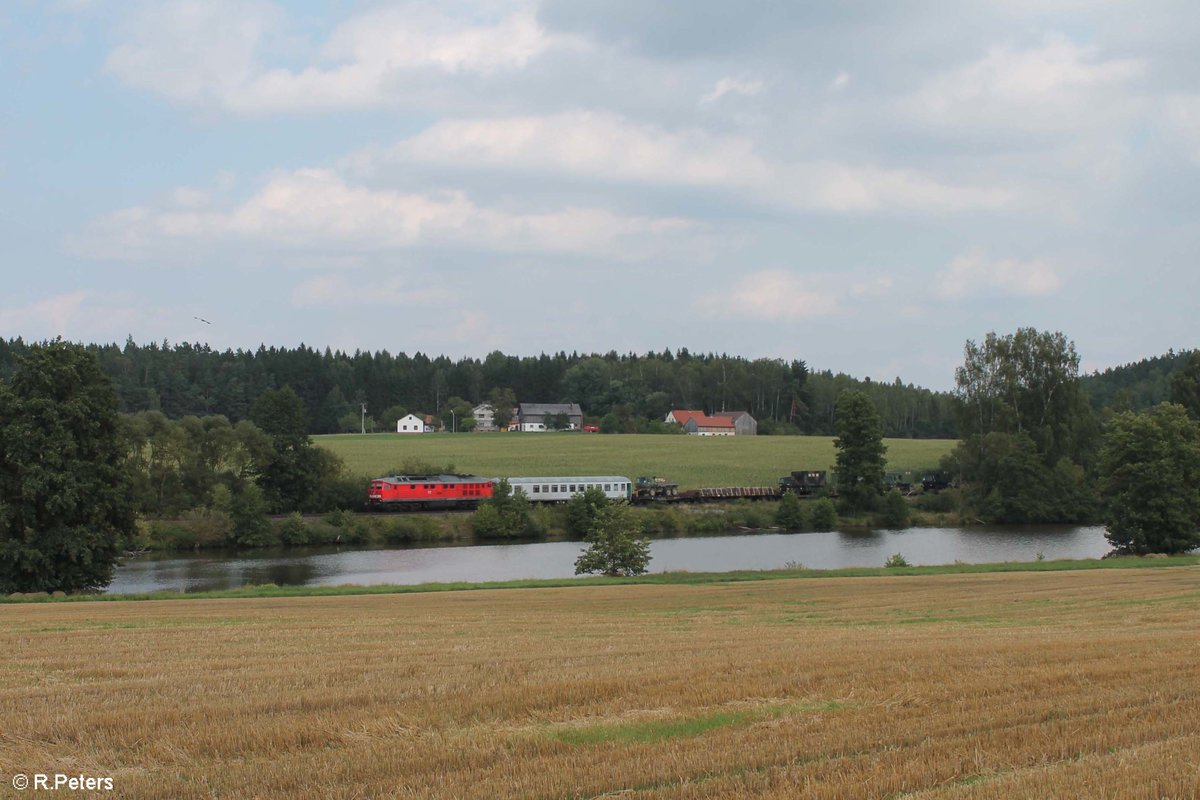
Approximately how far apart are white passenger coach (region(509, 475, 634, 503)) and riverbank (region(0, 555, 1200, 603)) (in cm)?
4465

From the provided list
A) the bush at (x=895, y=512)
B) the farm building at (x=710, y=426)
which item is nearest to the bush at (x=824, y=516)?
the bush at (x=895, y=512)

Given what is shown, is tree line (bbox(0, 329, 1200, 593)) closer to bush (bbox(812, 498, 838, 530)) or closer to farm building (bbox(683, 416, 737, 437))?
bush (bbox(812, 498, 838, 530))

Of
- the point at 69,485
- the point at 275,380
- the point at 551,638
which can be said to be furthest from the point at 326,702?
the point at 275,380

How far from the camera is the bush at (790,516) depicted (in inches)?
3029

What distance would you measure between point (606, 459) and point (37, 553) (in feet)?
237

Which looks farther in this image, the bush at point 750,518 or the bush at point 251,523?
the bush at point 750,518

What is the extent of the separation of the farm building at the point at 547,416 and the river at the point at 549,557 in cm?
8494

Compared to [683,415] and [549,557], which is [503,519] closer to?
[549,557]

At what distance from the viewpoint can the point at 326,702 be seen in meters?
9.90

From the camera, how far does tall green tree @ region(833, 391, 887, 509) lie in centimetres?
8181

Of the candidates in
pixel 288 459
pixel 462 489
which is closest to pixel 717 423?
pixel 462 489

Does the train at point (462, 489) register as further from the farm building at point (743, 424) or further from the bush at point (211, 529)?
the farm building at point (743, 424)

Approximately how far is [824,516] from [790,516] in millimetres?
2760

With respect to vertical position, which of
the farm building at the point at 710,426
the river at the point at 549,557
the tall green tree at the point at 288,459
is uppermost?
the farm building at the point at 710,426
